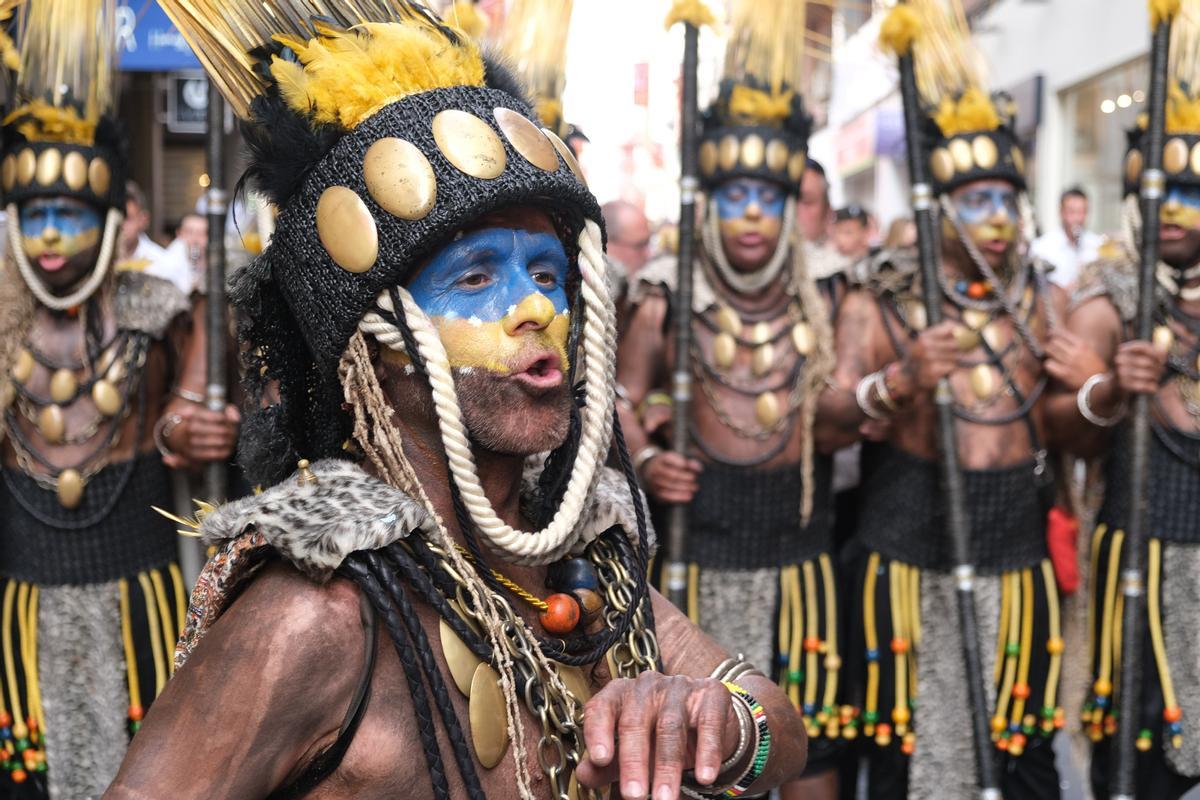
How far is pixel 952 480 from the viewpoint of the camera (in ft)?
13.6

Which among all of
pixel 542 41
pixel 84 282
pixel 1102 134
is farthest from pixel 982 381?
pixel 1102 134

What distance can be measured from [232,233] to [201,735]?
3729 millimetres

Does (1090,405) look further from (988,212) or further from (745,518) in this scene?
(745,518)

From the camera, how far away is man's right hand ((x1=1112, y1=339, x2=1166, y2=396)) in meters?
4.16

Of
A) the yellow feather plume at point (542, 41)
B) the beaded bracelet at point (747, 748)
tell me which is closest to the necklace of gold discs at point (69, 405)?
the yellow feather plume at point (542, 41)

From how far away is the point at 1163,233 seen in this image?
447 centimetres

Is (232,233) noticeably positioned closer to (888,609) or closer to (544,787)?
(888,609)

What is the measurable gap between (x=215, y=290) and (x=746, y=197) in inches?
71.1

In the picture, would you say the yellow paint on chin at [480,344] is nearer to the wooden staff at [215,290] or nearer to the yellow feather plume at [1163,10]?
the wooden staff at [215,290]

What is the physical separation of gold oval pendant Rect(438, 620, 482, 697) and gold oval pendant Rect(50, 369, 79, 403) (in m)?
2.81

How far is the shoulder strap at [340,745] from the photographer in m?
1.59

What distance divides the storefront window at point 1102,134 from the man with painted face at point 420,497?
957 cm

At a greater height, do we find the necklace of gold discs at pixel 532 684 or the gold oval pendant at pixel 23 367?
the gold oval pendant at pixel 23 367

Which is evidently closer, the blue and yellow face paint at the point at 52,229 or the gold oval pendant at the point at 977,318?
the blue and yellow face paint at the point at 52,229
